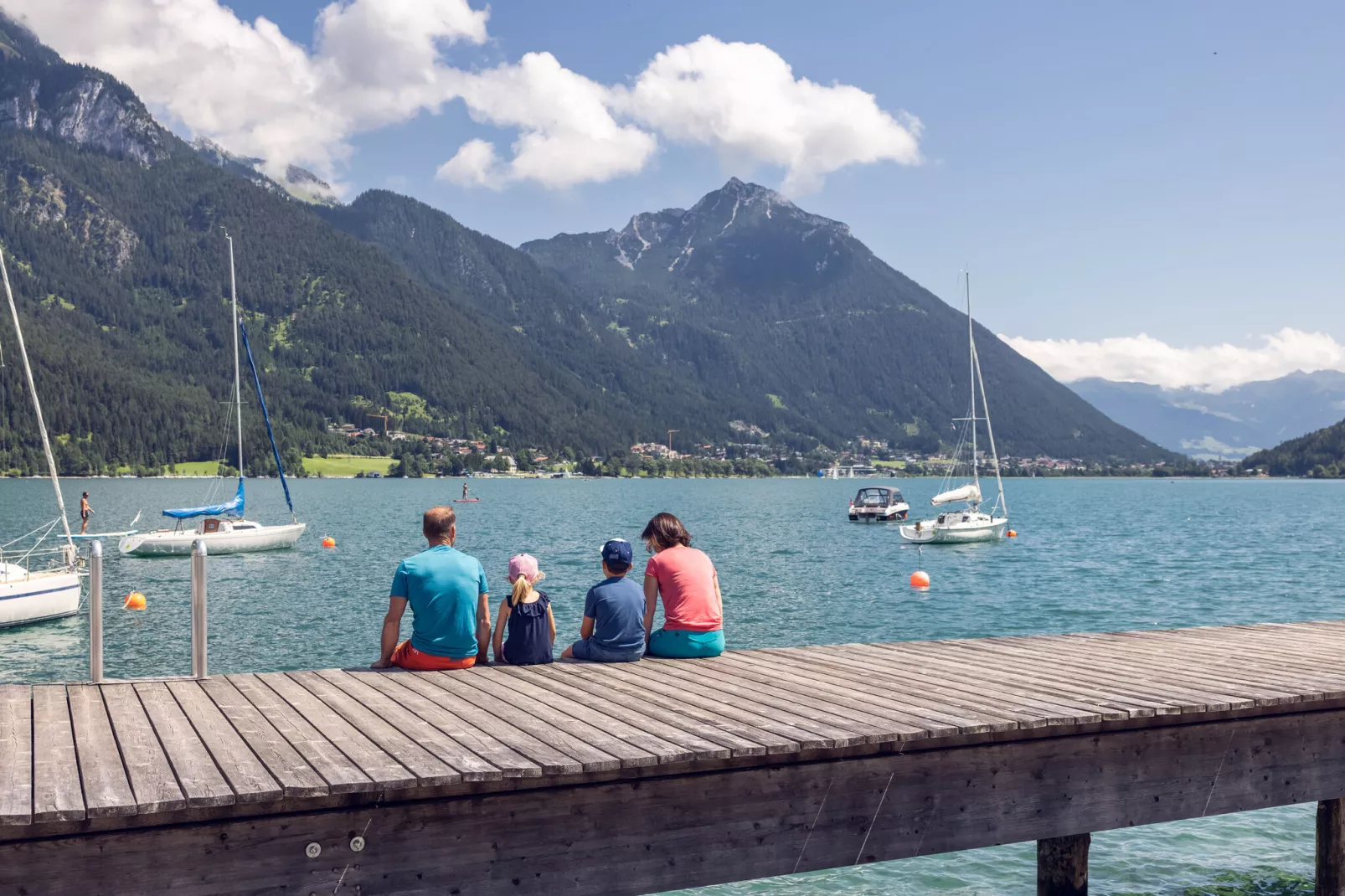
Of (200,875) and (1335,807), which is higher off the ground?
(200,875)

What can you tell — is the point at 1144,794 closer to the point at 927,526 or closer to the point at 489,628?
the point at 489,628

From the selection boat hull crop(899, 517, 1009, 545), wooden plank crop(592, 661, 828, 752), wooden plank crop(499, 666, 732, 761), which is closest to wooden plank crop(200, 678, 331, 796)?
wooden plank crop(499, 666, 732, 761)

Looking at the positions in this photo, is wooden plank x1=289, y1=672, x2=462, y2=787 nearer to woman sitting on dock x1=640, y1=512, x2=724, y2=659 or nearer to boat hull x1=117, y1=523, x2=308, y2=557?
woman sitting on dock x1=640, y1=512, x2=724, y2=659

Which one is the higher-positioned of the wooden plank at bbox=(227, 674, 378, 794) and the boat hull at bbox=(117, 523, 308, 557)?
the wooden plank at bbox=(227, 674, 378, 794)

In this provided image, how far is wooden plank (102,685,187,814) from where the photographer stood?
5977 millimetres

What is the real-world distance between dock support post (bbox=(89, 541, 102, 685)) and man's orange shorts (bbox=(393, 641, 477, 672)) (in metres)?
2.51

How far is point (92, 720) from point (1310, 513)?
5498 inches

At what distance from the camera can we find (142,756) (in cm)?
679

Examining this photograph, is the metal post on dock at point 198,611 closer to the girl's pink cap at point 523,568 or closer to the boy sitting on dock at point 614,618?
the girl's pink cap at point 523,568

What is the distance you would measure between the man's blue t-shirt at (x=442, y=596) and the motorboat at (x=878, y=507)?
8945cm

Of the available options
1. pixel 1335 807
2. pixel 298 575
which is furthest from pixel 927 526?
pixel 1335 807

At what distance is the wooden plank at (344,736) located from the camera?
649 cm

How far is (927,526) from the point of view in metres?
69.7

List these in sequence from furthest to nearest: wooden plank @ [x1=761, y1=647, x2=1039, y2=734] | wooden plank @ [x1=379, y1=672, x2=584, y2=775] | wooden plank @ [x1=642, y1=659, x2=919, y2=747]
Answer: wooden plank @ [x1=761, y1=647, x2=1039, y2=734] < wooden plank @ [x1=642, y1=659, x2=919, y2=747] < wooden plank @ [x1=379, y1=672, x2=584, y2=775]
